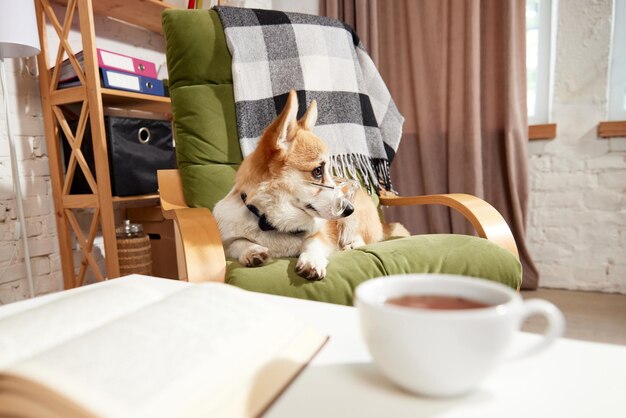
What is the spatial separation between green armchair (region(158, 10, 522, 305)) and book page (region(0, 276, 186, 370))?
344mm

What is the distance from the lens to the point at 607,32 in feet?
6.12

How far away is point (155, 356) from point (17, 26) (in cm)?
146

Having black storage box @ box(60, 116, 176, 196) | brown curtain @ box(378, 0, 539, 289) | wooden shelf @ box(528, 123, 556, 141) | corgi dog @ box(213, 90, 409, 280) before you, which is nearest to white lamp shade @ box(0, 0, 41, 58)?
black storage box @ box(60, 116, 176, 196)

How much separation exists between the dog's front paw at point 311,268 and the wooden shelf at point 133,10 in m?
1.52

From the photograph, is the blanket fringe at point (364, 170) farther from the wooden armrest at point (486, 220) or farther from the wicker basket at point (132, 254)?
the wicker basket at point (132, 254)

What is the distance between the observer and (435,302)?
0.32 metres

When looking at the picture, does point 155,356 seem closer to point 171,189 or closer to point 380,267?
point 380,267

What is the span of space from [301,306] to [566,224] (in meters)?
1.95

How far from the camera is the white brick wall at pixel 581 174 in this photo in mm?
1898

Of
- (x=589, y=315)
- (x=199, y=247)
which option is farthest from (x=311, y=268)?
(x=589, y=315)

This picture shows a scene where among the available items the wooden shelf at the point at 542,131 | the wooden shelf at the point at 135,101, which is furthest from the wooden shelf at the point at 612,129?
the wooden shelf at the point at 135,101

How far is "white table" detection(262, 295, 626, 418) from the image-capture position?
12.1 inches

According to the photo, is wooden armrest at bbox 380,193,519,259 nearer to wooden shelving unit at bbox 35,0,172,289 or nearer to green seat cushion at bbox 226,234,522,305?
green seat cushion at bbox 226,234,522,305

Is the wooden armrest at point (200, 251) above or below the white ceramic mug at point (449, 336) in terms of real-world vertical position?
below
